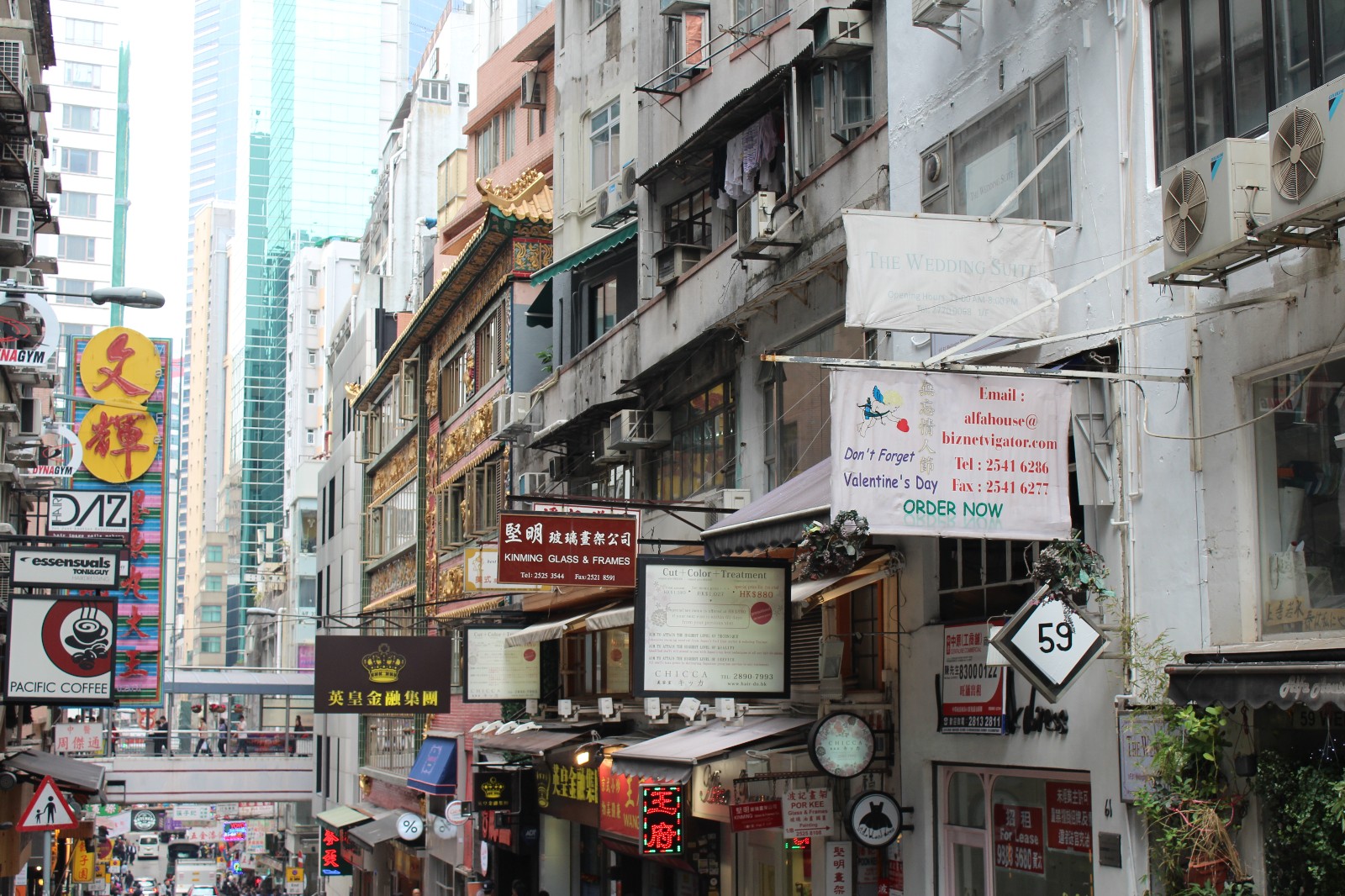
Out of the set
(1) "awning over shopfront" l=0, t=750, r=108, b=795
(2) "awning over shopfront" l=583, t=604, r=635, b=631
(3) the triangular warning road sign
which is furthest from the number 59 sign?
(1) "awning over shopfront" l=0, t=750, r=108, b=795

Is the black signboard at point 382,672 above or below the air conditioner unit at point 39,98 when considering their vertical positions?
below

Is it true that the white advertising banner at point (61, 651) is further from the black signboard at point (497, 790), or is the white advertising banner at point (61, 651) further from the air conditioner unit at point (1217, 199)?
the air conditioner unit at point (1217, 199)

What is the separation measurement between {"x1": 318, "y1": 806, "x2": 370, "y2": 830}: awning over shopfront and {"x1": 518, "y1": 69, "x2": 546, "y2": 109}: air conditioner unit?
21814 millimetres

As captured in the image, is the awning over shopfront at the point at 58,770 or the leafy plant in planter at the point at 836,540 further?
the awning over shopfront at the point at 58,770

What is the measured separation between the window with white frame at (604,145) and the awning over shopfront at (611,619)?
9.45 m

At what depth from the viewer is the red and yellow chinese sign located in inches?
1112

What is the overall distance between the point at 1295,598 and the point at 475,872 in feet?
78.4

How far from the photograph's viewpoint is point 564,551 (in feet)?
59.9

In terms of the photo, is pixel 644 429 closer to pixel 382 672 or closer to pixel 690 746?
pixel 690 746

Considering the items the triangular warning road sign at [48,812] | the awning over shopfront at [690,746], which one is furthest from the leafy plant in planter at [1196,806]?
the triangular warning road sign at [48,812]

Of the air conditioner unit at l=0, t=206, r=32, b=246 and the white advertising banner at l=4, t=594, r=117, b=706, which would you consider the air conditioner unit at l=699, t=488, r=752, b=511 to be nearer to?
the white advertising banner at l=4, t=594, r=117, b=706

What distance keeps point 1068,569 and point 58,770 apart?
22144 millimetres

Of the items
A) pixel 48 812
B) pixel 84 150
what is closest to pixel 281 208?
pixel 84 150

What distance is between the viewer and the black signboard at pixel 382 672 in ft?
91.6
